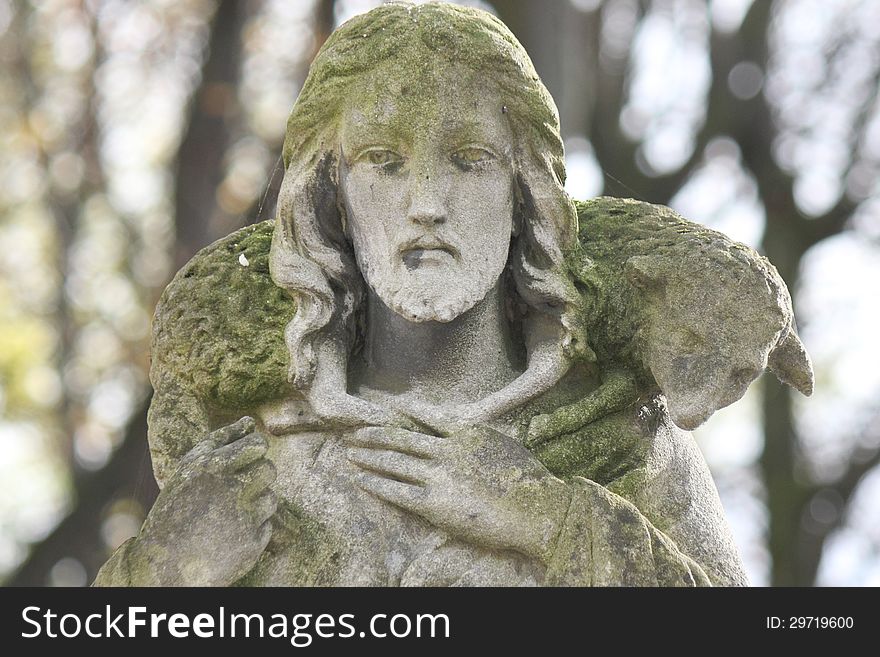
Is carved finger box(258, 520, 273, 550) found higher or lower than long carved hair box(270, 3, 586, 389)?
lower

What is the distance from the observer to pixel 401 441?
3908 mm

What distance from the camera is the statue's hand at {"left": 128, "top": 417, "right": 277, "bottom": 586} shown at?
373 centimetres

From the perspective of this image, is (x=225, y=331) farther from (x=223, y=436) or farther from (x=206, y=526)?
(x=206, y=526)

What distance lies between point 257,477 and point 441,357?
24.7 inches

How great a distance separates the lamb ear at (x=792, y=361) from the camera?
165 inches

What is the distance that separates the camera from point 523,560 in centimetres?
378

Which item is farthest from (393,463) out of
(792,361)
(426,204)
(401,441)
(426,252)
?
(792,361)

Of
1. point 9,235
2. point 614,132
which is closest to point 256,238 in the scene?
point 614,132

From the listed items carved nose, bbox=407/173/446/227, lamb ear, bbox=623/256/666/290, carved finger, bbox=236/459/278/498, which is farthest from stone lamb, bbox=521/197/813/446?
carved finger, bbox=236/459/278/498

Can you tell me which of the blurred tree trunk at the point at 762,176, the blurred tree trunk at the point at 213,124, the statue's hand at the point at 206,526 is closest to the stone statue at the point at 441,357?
the statue's hand at the point at 206,526

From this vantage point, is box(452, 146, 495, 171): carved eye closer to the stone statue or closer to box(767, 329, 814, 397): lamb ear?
the stone statue

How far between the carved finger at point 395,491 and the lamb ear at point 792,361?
1019 mm

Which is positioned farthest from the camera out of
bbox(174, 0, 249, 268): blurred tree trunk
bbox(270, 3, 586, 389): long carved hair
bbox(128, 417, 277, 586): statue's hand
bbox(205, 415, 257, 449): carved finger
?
bbox(174, 0, 249, 268): blurred tree trunk

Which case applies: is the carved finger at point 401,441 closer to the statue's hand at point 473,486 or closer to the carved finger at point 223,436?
the statue's hand at point 473,486
